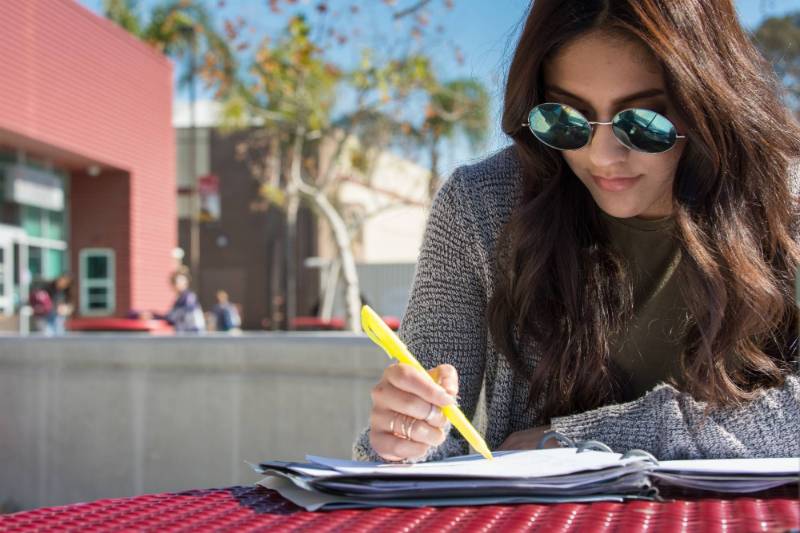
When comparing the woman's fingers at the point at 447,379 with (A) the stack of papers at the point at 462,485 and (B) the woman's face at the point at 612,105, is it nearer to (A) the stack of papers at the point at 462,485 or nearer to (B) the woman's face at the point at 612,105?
(A) the stack of papers at the point at 462,485

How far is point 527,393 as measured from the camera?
1.53 metres

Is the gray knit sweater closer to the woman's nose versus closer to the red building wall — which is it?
the woman's nose

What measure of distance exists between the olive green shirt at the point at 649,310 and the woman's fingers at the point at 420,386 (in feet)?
1.82

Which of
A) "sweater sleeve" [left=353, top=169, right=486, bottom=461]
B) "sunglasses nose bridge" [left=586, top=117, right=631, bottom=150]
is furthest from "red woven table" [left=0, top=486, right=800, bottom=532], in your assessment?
"sunglasses nose bridge" [left=586, top=117, right=631, bottom=150]

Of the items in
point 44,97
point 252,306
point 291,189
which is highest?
point 44,97

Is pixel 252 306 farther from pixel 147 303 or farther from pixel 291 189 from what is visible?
pixel 291 189

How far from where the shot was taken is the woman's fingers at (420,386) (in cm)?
103

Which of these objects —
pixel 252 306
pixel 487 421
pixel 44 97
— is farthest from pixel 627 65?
pixel 252 306

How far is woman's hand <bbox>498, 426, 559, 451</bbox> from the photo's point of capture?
4.40 ft

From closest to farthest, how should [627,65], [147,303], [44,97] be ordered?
[627,65] → [44,97] → [147,303]

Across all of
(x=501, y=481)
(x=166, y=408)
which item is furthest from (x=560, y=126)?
(x=166, y=408)

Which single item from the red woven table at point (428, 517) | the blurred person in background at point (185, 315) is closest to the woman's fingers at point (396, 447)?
the red woven table at point (428, 517)

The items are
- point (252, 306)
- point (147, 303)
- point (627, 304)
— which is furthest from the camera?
point (252, 306)

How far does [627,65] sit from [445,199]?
42cm
